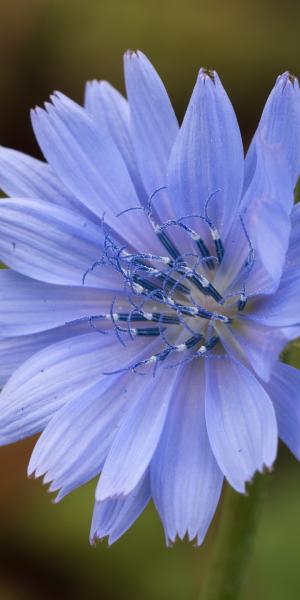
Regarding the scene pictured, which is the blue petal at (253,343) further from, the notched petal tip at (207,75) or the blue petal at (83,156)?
the notched petal tip at (207,75)

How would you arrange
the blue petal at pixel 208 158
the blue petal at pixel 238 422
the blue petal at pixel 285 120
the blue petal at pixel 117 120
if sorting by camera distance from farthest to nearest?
the blue petal at pixel 117 120
the blue petal at pixel 208 158
the blue petal at pixel 285 120
the blue petal at pixel 238 422

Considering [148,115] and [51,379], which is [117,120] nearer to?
[148,115]

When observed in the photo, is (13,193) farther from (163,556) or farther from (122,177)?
(163,556)

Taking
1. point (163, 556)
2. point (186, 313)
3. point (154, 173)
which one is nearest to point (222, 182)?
point (154, 173)

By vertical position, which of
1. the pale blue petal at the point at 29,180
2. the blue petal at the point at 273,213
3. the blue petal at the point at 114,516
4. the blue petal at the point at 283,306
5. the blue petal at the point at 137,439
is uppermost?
the pale blue petal at the point at 29,180

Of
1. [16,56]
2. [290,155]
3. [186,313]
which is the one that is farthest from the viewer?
[16,56]

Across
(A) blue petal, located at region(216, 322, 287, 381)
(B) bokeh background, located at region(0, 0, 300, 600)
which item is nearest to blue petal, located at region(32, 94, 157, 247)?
(A) blue petal, located at region(216, 322, 287, 381)

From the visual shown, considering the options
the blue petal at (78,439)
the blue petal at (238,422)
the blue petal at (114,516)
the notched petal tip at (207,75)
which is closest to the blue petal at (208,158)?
the notched petal tip at (207,75)

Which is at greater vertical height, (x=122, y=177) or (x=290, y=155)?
(x=122, y=177)
